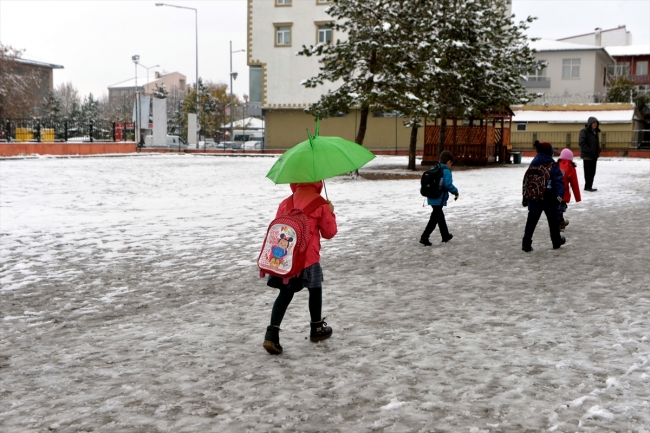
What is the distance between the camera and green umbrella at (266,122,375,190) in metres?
5.00

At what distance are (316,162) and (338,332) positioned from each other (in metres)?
1.55

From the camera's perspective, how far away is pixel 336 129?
55.8 metres

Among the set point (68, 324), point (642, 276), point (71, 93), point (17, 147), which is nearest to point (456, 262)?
point (642, 276)

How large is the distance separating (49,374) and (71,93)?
5693 inches

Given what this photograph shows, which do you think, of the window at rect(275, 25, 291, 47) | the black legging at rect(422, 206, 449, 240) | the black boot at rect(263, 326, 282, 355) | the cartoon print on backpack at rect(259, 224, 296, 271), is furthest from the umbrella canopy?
the window at rect(275, 25, 291, 47)

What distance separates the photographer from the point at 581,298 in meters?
6.94

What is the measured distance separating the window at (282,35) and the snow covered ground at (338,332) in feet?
146

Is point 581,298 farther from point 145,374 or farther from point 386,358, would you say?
point 145,374

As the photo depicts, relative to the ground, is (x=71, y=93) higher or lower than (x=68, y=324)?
higher

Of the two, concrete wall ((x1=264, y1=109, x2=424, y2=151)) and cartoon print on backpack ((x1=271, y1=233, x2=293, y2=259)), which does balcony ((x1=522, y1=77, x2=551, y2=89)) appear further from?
cartoon print on backpack ((x1=271, y1=233, x2=293, y2=259))

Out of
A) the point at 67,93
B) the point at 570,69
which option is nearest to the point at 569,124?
the point at 570,69

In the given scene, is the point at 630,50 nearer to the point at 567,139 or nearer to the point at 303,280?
the point at 567,139

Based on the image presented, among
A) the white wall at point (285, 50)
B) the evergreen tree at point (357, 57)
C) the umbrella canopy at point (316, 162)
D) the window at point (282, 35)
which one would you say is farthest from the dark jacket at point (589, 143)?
the window at point (282, 35)

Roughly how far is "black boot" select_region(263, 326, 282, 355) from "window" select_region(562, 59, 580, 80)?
212 ft
